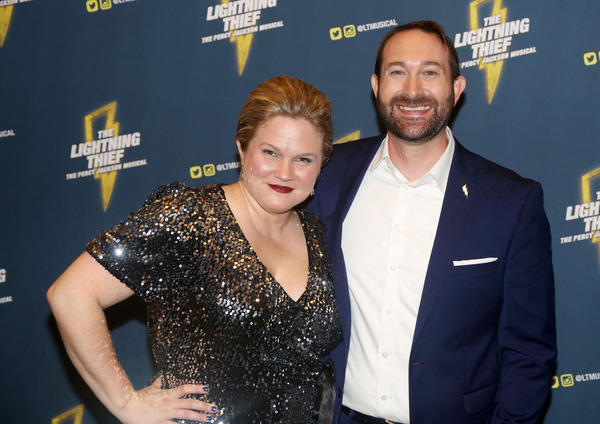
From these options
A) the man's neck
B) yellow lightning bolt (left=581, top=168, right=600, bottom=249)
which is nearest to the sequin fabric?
the man's neck

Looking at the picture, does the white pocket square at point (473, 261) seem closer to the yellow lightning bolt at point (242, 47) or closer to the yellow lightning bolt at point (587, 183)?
the yellow lightning bolt at point (587, 183)

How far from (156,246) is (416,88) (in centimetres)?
99

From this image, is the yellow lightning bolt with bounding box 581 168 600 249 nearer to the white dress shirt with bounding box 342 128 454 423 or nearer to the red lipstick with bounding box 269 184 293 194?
the white dress shirt with bounding box 342 128 454 423

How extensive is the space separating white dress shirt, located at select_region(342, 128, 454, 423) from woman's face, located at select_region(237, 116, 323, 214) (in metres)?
0.35

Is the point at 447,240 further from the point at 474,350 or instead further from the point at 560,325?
the point at 560,325

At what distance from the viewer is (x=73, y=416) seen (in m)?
3.16

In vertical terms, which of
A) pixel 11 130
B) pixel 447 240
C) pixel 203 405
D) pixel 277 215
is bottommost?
pixel 203 405

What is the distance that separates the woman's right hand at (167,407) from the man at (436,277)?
48 cm

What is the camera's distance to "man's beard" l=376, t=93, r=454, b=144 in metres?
1.87

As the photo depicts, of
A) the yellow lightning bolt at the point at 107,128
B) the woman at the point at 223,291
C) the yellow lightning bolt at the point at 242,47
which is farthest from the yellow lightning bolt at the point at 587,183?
the yellow lightning bolt at the point at 107,128

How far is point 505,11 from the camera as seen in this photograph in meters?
2.61

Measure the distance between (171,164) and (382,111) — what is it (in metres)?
1.34

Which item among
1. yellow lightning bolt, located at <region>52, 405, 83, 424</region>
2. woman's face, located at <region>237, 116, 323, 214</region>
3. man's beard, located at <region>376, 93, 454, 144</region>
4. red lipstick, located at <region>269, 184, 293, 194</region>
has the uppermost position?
man's beard, located at <region>376, 93, 454, 144</region>

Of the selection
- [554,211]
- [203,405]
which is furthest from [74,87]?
[554,211]
